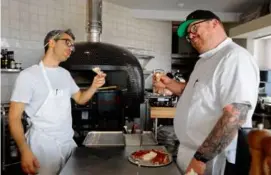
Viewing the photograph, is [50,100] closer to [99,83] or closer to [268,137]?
[99,83]

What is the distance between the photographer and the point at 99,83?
6.33 feet

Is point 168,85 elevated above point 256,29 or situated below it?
below

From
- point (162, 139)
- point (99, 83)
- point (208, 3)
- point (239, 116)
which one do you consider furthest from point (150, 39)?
point (239, 116)

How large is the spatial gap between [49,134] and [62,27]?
2287 mm

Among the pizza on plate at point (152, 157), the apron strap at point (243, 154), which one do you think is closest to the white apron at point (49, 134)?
the pizza on plate at point (152, 157)

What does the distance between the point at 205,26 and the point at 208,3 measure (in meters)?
3.12

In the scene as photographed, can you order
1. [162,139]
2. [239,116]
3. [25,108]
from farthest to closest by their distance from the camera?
[162,139] → [25,108] → [239,116]

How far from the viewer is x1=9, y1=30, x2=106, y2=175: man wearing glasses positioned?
1.59m

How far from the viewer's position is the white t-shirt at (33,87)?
Answer: 1597mm

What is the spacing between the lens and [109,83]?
10.8ft

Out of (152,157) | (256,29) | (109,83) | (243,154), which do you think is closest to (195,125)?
(152,157)

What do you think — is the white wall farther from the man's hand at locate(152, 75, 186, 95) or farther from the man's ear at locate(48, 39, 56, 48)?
the man's ear at locate(48, 39, 56, 48)

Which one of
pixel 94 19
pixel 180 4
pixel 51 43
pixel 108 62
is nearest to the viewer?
pixel 51 43

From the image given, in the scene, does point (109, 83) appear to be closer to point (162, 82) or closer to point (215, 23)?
point (162, 82)
